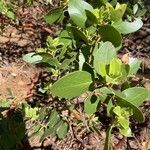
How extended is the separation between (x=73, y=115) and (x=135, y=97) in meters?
0.80

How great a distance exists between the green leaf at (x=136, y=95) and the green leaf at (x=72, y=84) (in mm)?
121

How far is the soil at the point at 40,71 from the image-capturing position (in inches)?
82.4

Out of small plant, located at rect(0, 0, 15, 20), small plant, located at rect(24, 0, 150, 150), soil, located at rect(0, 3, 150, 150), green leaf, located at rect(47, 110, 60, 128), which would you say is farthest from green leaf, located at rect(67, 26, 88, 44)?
small plant, located at rect(0, 0, 15, 20)

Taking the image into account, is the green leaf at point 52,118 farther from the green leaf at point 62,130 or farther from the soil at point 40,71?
the soil at point 40,71

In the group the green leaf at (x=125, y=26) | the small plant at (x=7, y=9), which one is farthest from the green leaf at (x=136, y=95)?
the small plant at (x=7, y=9)

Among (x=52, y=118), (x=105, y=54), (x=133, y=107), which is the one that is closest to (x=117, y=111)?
(x=133, y=107)

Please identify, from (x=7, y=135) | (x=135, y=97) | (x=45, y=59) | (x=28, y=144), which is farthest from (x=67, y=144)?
(x=135, y=97)

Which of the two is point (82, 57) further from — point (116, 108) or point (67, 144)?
point (67, 144)

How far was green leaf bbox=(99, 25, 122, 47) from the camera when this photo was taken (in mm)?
1160

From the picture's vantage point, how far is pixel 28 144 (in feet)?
6.95

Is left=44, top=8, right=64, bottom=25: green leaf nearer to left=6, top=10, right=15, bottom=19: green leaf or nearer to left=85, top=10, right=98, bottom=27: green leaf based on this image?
left=85, top=10, right=98, bottom=27: green leaf

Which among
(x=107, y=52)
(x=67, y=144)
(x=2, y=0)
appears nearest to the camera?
(x=107, y=52)

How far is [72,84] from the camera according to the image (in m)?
1.08

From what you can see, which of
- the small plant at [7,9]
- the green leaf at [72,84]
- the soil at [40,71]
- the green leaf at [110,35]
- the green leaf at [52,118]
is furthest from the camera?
the small plant at [7,9]
